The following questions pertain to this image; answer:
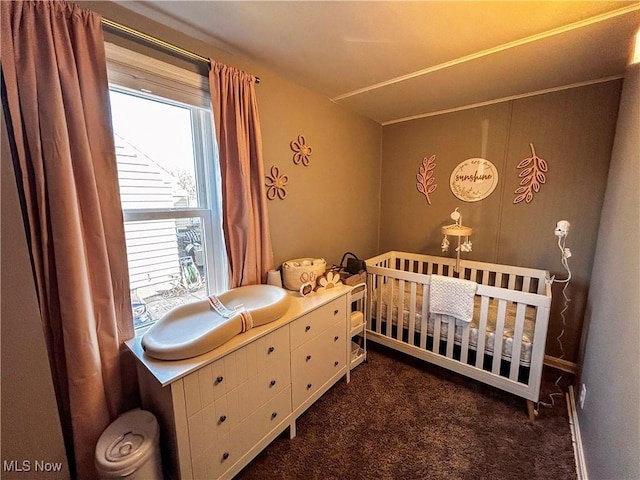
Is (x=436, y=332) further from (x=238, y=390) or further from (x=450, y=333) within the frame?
(x=238, y=390)

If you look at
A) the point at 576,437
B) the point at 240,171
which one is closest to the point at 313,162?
the point at 240,171

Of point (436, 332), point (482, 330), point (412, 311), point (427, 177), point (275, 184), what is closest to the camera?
point (482, 330)

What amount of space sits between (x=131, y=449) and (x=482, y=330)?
80.7 inches

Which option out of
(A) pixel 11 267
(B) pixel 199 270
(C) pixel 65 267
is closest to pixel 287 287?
(B) pixel 199 270

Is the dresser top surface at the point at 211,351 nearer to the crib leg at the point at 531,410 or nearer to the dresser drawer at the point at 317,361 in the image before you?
the dresser drawer at the point at 317,361

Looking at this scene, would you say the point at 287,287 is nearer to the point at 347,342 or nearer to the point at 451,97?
the point at 347,342

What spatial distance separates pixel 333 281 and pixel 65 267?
1.45m

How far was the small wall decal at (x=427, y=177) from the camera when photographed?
267 cm

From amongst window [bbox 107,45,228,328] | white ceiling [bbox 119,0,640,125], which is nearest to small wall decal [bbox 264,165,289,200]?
window [bbox 107,45,228,328]

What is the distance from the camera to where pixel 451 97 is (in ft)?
7.22

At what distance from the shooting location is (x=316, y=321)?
1651 millimetres

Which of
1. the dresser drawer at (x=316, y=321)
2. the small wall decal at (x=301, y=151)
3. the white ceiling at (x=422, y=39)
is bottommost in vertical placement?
the dresser drawer at (x=316, y=321)

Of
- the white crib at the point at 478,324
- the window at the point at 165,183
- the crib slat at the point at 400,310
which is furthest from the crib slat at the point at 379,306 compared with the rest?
the window at the point at 165,183

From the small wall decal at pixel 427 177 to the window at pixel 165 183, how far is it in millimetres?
2083
